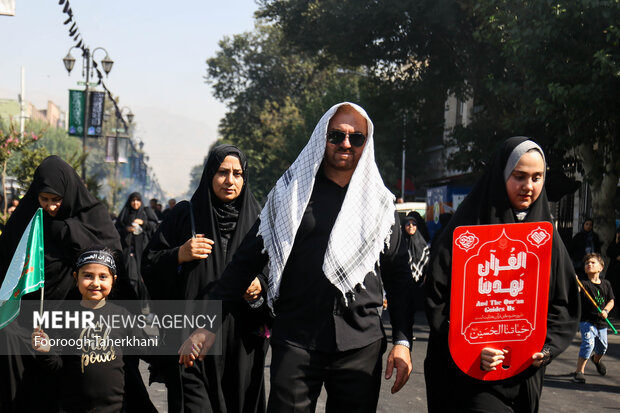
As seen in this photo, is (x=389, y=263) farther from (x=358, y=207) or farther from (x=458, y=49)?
(x=458, y=49)

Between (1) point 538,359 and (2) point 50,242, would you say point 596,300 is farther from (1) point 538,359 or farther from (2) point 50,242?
(2) point 50,242

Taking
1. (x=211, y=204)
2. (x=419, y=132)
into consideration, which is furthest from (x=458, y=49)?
(x=211, y=204)

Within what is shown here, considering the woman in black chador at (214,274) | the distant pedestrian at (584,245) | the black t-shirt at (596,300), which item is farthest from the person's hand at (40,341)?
the distant pedestrian at (584,245)

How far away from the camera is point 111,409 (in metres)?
4.44

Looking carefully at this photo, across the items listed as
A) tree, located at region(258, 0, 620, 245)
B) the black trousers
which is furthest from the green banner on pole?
the black trousers

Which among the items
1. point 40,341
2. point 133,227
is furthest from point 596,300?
point 133,227

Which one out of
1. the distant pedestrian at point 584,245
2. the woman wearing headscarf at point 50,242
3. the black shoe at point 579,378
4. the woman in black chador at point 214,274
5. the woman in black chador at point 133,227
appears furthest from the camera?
the distant pedestrian at point 584,245

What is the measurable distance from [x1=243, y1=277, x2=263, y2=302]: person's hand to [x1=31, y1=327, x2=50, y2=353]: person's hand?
1.03 metres

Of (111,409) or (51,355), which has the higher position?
(51,355)

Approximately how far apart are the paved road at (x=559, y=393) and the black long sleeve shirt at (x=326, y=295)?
3177 millimetres

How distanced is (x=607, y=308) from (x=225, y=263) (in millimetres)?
5292

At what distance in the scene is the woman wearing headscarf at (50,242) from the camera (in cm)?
476

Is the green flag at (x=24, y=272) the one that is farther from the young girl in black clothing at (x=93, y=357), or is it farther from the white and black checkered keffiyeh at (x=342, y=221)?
the white and black checkered keffiyeh at (x=342, y=221)

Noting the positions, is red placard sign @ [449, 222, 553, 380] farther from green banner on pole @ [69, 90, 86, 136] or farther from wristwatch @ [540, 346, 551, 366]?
green banner on pole @ [69, 90, 86, 136]
